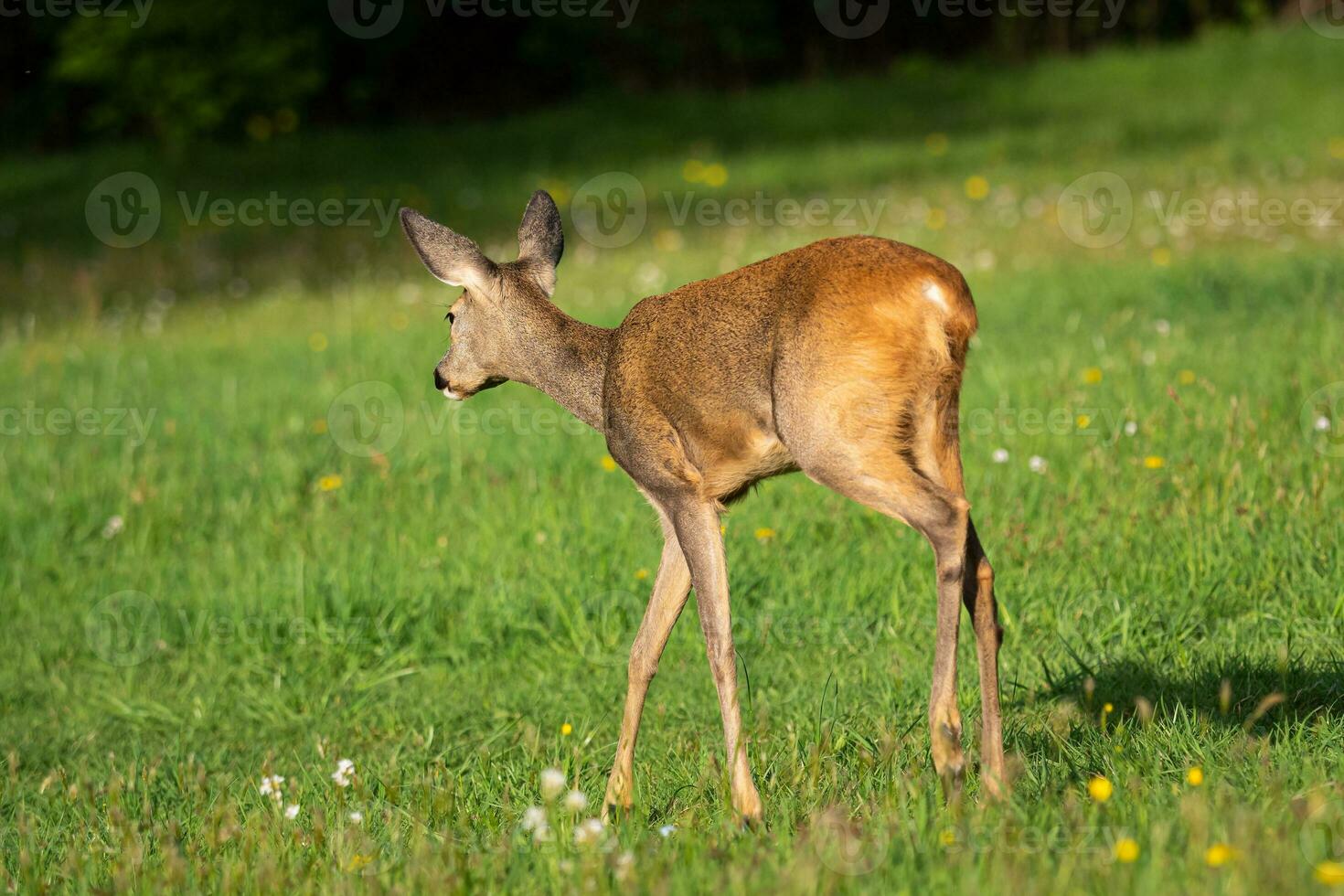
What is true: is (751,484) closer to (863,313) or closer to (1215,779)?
(863,313)

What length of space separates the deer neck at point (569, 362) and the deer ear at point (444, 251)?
0.23 m

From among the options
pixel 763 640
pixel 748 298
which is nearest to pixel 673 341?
pixel 748 298

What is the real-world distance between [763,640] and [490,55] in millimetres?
20583

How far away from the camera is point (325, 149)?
67.8ft

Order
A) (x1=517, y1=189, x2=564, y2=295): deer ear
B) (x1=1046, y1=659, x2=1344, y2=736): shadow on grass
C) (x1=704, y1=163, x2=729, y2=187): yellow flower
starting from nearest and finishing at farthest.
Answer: (x1=1046, y1=659, x2=1344, y2=736): shadow on grass
(x1=517, y1=189, x2=564, y2=295): deer ear
(x1=704, y1=163, x2=729, y2=187): yellow flower

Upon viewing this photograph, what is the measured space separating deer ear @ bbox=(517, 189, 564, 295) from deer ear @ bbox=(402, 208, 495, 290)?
26cm

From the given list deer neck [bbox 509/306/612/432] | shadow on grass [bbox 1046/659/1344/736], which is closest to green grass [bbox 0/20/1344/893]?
shadow on grass [bbox 1046/659/1344/736]

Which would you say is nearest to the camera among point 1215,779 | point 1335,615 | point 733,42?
point 1215,779

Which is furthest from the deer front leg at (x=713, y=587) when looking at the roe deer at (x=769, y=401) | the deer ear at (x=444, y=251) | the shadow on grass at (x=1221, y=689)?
the deer ear at (x=444, y=251)

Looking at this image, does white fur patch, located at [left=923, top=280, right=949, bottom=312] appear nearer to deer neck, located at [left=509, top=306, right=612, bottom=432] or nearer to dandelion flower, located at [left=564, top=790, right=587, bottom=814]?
deer neck, located at [left=509, top=306, right=612, bottom=432]

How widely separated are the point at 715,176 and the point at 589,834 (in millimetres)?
13564

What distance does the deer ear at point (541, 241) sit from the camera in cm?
479

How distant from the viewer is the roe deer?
3.74 meters

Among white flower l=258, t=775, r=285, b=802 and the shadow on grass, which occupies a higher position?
the shadow on grass
